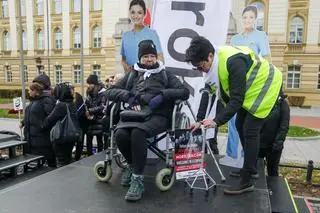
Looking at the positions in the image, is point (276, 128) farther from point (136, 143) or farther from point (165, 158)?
point (136, 143)

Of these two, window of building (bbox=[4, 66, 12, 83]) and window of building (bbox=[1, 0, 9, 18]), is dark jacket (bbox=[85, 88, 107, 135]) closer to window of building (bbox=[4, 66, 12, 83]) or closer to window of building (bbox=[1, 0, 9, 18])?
window of building (bbox=[4, 66, 12, 83])

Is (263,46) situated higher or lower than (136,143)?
higher

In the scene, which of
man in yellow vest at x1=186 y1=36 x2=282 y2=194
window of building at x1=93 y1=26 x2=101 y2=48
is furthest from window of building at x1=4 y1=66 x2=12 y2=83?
man in yellow vest at x1=186 y1=36 x2=282 y2=194

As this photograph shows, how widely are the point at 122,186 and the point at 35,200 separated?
2.70ft

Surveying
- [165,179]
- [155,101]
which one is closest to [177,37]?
[155,101]

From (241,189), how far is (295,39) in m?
23.5

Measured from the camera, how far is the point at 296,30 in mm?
23703

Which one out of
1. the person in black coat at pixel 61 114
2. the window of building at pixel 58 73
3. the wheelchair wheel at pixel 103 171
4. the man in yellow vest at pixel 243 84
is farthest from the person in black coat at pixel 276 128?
the window of building at pixel 58 73

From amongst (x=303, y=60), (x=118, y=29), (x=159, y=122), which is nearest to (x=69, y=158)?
(x=159, y=122)

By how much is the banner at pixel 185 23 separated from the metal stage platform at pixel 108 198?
1985mm

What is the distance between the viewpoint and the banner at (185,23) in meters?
4.44

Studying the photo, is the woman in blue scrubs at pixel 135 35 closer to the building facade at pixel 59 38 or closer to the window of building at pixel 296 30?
the window of building at pixel 296 30

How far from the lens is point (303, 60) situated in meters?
23.2

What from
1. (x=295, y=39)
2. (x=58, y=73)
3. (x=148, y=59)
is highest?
(x=295, y=39)
